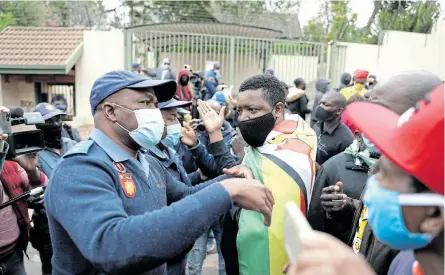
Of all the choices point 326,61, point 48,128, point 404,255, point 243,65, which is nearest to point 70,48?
point 243,65

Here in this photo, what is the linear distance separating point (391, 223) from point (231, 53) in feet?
42.4

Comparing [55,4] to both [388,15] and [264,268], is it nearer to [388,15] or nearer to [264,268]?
[388,15]

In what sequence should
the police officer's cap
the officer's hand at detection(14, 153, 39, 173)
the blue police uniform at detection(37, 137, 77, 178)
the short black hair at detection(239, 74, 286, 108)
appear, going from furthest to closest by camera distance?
the blue police uniform at detection(37, 137, 77, 178) → the officer's hand at detection(14, 153, 39, 173) → the short black hair at detection(239, 74, 286, 108) → the police officer's cap

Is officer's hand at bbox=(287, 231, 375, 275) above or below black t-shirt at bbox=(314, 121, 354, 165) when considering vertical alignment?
above

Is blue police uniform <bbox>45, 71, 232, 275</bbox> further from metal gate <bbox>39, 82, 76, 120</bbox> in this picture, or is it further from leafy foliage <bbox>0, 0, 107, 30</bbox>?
leafy foliage <bbox>0, 0, 107, 30</bbox>

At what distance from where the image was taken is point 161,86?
242 cm

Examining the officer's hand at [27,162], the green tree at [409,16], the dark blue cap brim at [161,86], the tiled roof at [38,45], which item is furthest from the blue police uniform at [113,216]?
the green tree at [409,16]

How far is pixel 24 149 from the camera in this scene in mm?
3213

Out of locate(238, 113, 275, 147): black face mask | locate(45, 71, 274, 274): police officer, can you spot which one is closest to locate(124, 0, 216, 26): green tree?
locate(238, 113, 275, 147): black face mask

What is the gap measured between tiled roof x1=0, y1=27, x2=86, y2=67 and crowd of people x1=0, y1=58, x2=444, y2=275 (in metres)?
10.1

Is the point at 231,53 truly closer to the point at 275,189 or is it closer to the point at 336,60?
the point at 336,60

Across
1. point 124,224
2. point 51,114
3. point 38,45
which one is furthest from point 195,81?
point 124,224

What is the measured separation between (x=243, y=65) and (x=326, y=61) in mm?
2897

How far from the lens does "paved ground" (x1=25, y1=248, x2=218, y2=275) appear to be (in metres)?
5.29
